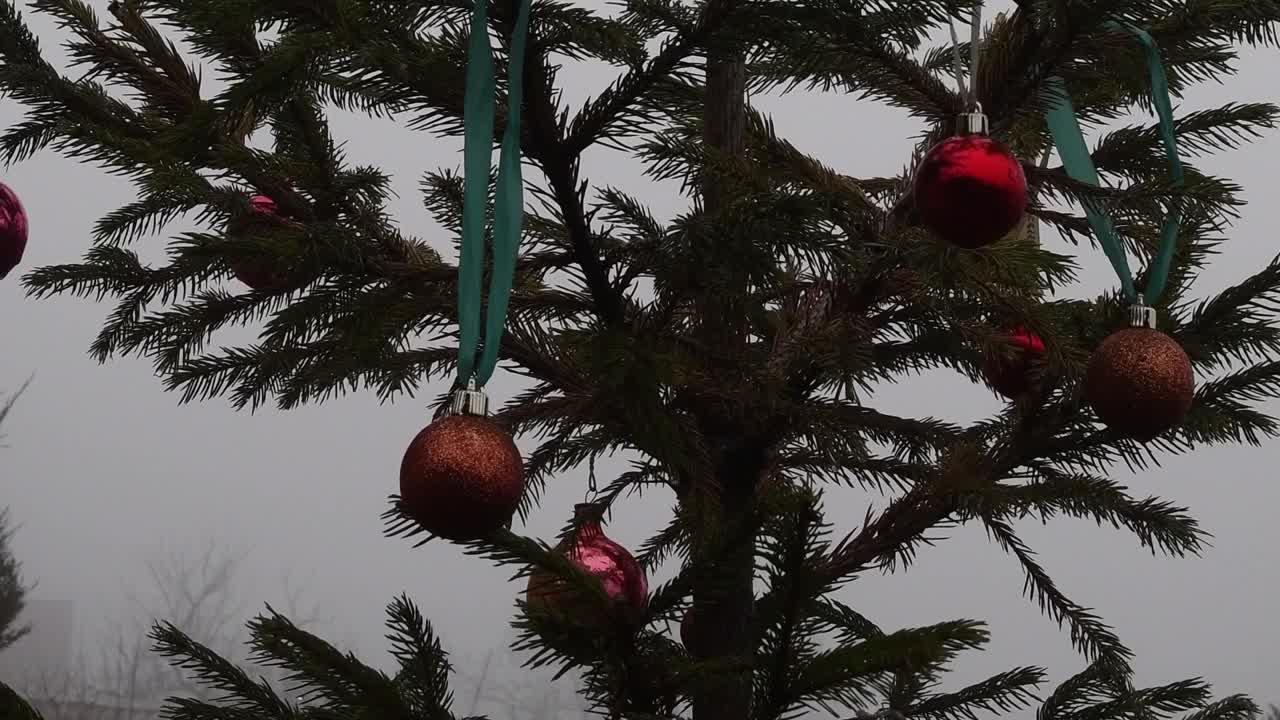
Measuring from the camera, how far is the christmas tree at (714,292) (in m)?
0.54

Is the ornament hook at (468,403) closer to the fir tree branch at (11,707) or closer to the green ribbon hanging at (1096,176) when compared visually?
the fir tree branch at (11,707)

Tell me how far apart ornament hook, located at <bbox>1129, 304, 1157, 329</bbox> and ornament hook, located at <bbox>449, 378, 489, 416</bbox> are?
38cm

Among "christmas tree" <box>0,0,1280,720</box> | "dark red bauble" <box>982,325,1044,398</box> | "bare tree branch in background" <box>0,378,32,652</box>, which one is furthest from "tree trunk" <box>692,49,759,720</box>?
"bare tree branch in background" <box>0,378,32,652</box>

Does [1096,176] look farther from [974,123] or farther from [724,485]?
[724,485]

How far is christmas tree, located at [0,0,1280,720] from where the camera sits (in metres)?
0.54

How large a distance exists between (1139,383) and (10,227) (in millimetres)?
856

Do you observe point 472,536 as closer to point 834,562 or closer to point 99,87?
point 834,562

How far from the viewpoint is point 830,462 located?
919 mm

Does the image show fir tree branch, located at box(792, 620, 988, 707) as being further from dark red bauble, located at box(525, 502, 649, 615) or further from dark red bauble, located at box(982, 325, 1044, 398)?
dark red bauble, located at box(982, 325, 1044, 398)

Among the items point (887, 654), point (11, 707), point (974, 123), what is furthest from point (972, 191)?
point (11, 707)

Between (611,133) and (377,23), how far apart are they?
0.14m

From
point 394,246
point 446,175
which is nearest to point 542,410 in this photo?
point 394,246

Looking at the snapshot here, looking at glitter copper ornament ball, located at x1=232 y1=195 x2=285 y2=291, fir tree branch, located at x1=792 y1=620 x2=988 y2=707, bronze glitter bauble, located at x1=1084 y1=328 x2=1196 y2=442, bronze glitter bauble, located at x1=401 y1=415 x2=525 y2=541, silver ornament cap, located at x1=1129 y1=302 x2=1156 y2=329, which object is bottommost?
Answer: fir tree branch, located at x1=792 y1=620 x2=988 y2=707

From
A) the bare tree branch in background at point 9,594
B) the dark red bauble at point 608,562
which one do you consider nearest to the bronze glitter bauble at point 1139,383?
the dark red bauble at point 608,562
